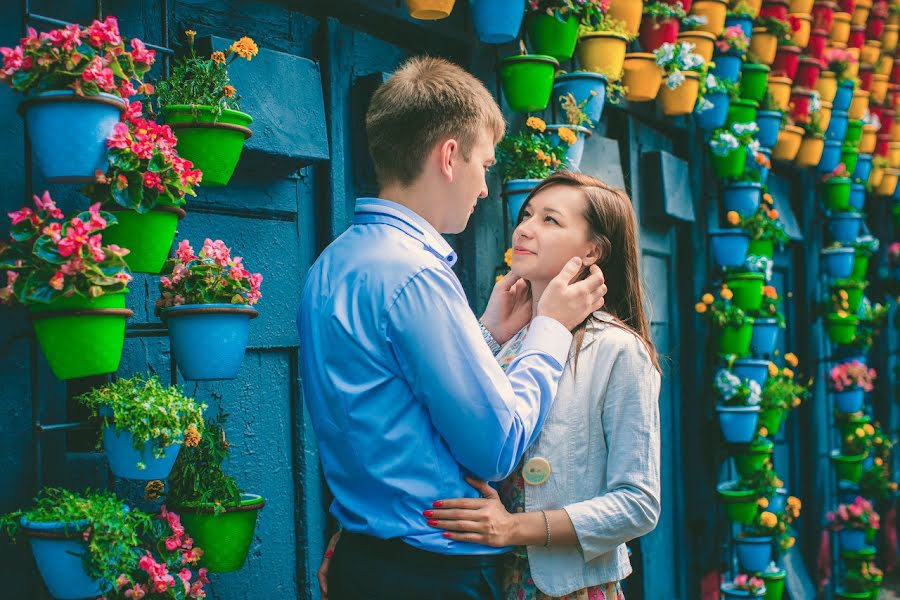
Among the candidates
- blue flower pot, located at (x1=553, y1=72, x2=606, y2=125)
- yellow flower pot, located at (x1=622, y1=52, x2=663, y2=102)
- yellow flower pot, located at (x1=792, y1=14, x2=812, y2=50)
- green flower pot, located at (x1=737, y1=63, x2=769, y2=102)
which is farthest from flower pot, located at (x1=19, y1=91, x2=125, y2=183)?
yellow flower pot, located at (x1=792, y1=14, x2=812, y2=50)

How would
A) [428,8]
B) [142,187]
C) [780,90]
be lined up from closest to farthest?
1. [142,187]
2. [428,8]
3. [780,90]

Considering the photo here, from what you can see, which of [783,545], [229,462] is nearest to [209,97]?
[229,462]

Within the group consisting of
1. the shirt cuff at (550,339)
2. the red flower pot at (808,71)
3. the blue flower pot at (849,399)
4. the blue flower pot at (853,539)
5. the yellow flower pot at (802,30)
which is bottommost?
the blue flower pot at (853,539)

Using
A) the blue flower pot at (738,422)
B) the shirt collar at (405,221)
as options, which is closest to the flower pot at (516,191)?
the shirt collar at (405,221)

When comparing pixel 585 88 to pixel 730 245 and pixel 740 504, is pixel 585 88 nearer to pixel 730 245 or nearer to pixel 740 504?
pixel 730 245

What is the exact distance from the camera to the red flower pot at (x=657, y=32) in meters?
5.10

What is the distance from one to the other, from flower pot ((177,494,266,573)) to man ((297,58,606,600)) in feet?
1.37

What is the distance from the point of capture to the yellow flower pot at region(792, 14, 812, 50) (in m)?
6.75

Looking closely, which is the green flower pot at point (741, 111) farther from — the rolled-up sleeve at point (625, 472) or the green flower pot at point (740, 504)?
the rolled-up sleeve at point (625, 472)

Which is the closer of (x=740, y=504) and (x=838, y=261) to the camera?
(x=740, y=504)

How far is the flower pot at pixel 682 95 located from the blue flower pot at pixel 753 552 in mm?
2576

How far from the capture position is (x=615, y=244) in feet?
8.20

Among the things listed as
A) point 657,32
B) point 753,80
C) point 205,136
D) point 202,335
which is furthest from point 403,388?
point 753,80

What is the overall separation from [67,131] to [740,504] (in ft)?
15.5
